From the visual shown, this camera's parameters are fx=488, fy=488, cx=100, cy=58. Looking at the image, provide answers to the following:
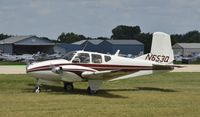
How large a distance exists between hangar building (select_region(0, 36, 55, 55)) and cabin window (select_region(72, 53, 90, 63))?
100782 mm

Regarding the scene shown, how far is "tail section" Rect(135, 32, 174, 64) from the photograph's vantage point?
23.2 m

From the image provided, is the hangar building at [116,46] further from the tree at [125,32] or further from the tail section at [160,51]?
the tail section at [160,51]

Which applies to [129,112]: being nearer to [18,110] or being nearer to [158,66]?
[18,110]

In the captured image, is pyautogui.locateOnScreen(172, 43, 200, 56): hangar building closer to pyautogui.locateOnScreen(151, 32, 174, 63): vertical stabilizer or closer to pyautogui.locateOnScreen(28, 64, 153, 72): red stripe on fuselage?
pyautogui.locateOnScreen(151, 32, 174, 63): vertical stabilizer

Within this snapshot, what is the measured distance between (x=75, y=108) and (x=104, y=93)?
652 cm

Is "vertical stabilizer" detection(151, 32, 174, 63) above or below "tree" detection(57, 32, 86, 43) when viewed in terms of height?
below

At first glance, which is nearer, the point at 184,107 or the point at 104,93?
the point at 184,107

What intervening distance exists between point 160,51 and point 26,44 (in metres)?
103

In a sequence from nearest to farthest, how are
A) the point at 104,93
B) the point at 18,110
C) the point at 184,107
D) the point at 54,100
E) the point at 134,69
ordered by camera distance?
1. the point at 18,110
2. the point at 184,107
3. the point at 54,100
4. the point at 104,93
5. the point at 134,69

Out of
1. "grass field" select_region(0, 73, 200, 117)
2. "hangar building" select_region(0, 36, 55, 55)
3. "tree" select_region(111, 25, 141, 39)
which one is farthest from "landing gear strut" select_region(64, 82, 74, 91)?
"tree" select_region(111, 25, 141, 39)

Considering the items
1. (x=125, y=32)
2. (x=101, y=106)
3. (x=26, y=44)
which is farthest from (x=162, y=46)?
(x=125, y=32)

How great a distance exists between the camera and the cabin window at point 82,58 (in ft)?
67.7

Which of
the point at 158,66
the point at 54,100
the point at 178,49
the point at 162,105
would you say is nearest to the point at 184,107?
the point at 162,105

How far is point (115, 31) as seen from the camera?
631ft
